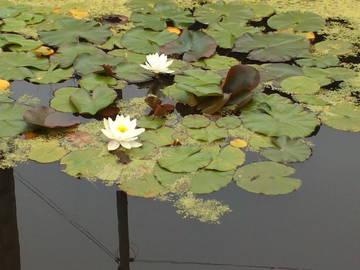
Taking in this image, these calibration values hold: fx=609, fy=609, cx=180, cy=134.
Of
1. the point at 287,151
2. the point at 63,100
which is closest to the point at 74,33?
the point at 63,100

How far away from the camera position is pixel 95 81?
2.08 metres

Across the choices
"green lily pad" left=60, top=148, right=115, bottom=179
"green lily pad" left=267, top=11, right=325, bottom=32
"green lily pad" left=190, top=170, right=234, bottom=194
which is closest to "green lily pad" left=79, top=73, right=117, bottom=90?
Result: "green lily pad" left=60, top=148, right=115, bottom=179

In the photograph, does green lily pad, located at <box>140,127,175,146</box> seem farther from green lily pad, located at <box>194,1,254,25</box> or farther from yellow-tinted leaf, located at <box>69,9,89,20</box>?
yellow-tinted leaf, located at <box>69,9,89,20</box>

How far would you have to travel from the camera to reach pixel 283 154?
68.4 inches

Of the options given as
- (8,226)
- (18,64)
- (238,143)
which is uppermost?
(18,64)

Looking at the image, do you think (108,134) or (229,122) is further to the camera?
(229,122)

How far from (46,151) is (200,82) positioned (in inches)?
22.6

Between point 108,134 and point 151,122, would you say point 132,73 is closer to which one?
point 151,122

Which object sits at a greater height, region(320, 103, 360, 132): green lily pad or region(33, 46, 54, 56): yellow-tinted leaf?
region(33, 46, 54, 56): yellow-tinted leaf

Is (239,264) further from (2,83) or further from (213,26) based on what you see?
(213,26)

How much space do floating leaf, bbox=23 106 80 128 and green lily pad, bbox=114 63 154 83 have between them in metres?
0.32

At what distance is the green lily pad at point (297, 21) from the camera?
259cm

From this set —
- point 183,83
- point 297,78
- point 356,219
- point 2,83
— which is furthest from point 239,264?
point 2,83

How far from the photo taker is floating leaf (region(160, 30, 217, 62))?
229cm
